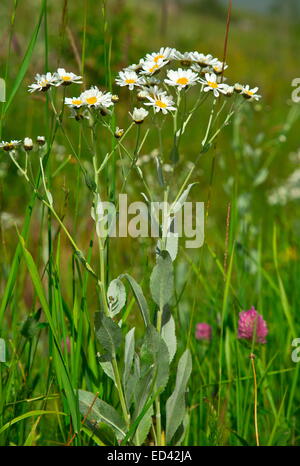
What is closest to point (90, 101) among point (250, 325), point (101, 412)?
point (101, 412)

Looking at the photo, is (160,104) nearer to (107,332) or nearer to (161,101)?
(161,101)

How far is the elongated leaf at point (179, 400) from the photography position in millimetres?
1098

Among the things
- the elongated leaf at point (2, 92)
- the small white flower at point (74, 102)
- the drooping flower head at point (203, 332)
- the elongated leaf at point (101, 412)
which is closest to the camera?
the small white flower at point (74, 102)

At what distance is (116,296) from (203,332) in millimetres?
595

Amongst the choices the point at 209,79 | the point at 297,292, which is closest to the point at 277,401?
the point at 297,292

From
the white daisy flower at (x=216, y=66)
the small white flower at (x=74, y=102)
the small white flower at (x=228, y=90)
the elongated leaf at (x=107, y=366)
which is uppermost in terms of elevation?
the white daisy flower at (x=216, y=66)

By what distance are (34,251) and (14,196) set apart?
2.33 feet

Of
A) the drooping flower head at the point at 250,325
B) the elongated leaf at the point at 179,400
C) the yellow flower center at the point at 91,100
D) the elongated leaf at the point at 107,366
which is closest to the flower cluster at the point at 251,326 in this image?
the drooping flower head at the point at 250,325

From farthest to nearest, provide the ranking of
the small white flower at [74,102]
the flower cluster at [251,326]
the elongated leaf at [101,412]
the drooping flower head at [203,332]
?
the drooping flower head at [203,332]
the flower cluster at [251,326]
the elongated leaf at [101,412]
the small white flower at [74,102]

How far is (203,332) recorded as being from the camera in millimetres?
1592

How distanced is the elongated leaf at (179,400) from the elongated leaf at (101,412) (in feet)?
0.31

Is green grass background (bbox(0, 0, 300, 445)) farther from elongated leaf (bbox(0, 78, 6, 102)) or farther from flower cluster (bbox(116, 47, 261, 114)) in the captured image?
flower cluster (bbox(116, 47, 261, 114))

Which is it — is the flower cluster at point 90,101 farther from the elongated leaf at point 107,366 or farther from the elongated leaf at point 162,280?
the elongated leaf at point 107,366
